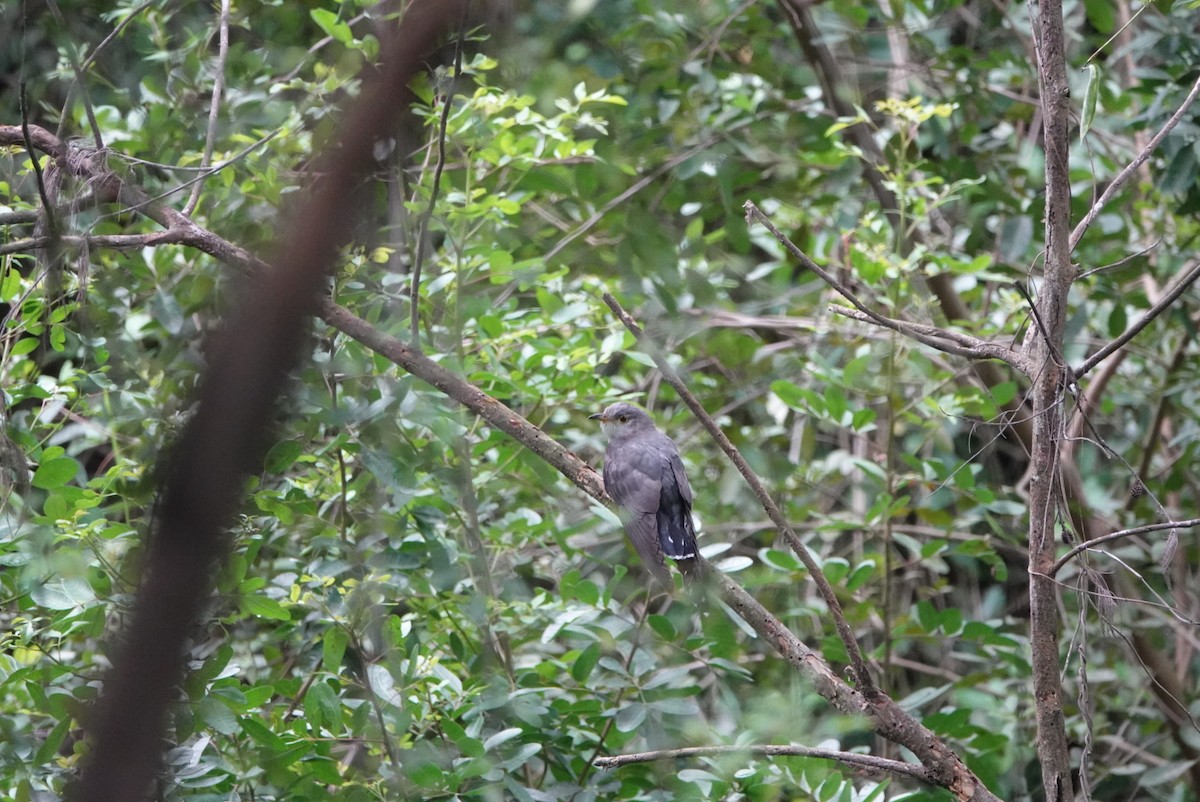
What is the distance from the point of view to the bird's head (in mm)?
4652

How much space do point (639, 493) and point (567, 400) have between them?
0.44m

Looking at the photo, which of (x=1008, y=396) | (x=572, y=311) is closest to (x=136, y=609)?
(x=572, y=311)

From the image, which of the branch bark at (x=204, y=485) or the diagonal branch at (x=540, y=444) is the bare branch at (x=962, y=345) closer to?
the diagonal branch at (x=540, y=444)

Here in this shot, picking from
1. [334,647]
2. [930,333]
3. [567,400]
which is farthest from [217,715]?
[930,333]

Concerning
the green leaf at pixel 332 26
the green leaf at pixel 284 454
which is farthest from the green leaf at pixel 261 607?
the green leaf at pixel 332 26

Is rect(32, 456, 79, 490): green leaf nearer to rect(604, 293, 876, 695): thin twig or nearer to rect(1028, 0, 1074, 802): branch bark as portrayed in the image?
rect(604, 293, 876, 695): thin twig

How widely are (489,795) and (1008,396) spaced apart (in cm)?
223

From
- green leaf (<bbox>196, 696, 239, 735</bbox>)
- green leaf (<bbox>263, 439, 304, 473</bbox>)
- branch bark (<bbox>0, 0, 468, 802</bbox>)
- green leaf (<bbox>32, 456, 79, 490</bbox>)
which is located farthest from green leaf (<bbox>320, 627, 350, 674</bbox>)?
branch bark (<bbox>0, 0, 468, 802</bbox>)

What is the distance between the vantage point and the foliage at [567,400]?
10.1ft

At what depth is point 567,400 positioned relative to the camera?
3938 millimetres

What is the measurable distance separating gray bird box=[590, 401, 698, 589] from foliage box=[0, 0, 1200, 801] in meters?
0.12

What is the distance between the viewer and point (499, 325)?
12.0 feet

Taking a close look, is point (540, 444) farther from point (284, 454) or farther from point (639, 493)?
point (639, 493)

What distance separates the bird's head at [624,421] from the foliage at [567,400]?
0.11 m
